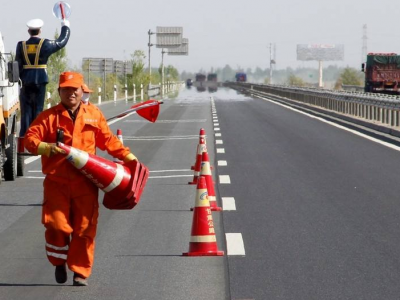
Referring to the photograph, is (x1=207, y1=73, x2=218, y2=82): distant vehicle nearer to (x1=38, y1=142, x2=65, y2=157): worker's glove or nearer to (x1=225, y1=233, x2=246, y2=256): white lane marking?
(x1=225, y1=233, x2=246, y2=256): white lane marking

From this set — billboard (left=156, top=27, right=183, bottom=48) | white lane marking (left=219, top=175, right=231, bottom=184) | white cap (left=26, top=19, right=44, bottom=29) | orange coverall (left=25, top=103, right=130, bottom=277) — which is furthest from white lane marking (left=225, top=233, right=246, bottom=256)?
billboard (left=156, top=27, right=183, bottom=48)

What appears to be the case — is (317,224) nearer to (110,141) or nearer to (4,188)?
(110,141)

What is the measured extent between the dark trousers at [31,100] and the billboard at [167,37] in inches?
3270

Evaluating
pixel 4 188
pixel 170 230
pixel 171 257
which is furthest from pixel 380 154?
pixel 171 257

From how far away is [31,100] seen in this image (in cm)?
1421

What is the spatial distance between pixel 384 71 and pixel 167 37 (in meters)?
35.2

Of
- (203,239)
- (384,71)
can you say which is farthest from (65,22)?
(384,71)

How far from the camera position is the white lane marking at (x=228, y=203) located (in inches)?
442

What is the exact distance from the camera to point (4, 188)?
13273 mm

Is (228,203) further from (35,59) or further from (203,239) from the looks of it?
(35,59)

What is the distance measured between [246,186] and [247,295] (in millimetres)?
6732

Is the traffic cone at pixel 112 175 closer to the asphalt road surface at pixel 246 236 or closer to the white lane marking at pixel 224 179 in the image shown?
the asphalt road surface at pixel 246 236

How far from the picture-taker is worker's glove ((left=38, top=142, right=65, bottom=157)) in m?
6.91

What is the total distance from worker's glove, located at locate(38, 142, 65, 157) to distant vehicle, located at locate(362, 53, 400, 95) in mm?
60555
